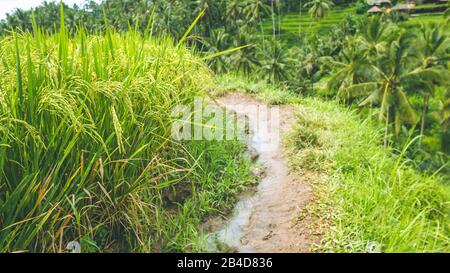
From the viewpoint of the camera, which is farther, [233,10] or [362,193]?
[233,10]

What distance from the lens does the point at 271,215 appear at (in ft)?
8.18

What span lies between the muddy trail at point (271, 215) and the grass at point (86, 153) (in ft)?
0.58

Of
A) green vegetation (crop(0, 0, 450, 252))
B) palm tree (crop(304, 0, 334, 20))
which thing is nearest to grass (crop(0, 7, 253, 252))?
green vegetation (crop(0, 0, 450, 252))

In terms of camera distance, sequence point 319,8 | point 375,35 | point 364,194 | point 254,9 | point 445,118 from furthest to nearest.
A: point 319,8 < point 254,9 < point 445,118 < point 375,35 < point 364,194

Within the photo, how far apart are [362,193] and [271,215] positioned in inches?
22.3

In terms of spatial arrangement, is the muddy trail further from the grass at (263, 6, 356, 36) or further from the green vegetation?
the grass at (263, 6, 356, 36)

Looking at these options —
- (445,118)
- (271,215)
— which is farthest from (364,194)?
(445,118)

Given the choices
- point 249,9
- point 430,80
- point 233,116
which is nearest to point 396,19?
point 249,9

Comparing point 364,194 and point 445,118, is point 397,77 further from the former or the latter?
point 364,194

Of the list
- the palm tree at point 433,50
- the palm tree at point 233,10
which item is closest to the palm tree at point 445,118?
the palm tree at point 433,50

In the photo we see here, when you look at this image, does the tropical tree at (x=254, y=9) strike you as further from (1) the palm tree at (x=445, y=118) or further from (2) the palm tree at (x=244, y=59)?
(1) the palm tree at (x=445, y=118)

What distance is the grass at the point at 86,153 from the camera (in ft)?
5.48
